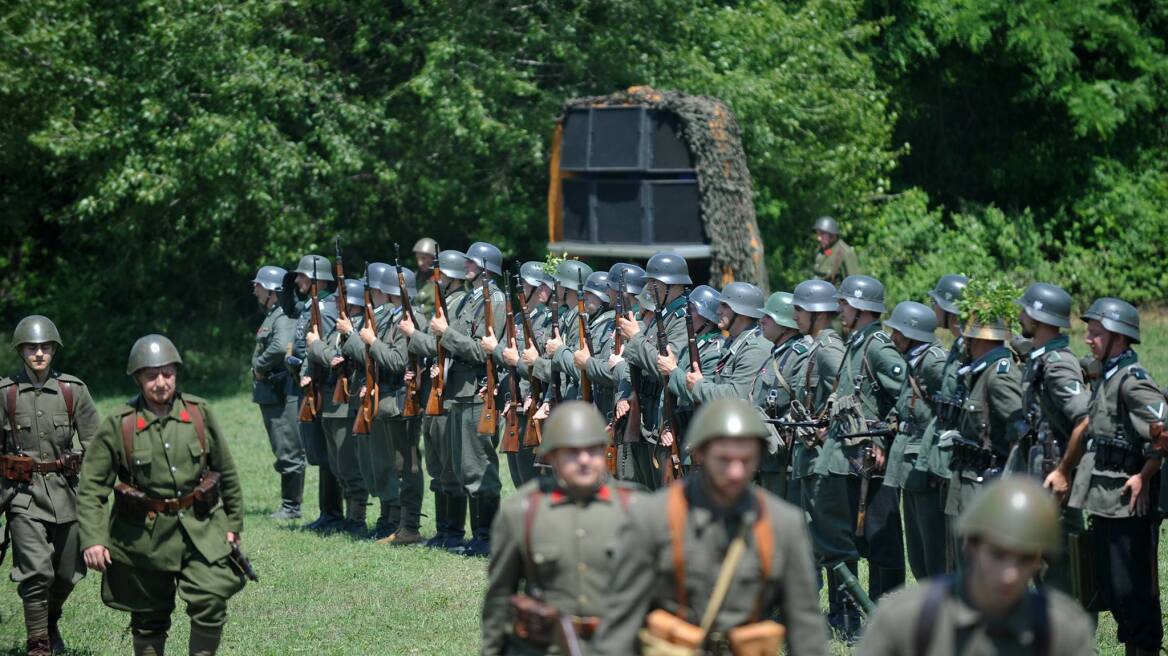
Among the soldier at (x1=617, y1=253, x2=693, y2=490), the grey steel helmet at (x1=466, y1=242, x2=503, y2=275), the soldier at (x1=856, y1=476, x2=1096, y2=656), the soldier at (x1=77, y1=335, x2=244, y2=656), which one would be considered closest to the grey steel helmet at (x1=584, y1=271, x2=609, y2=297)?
the soldier at (x1=617, y1=253, x2=693, y2=490)

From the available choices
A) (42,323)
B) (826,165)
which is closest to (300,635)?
(42,323)

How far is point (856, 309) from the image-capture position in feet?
33.7

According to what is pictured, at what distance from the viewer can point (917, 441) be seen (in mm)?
9562

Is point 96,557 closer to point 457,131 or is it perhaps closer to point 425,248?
point 425,248

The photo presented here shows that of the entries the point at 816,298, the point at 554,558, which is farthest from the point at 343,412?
the point at 554,558

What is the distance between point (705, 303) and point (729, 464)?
586 centimetres

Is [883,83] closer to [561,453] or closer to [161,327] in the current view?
[161,327]

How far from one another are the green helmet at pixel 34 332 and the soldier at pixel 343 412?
429cm

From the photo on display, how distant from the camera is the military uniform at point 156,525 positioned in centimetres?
818

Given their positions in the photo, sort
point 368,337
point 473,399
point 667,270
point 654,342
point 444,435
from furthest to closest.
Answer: point 368,337 < point 444,435 < point 473,399 < point 667,270 < point 654,342

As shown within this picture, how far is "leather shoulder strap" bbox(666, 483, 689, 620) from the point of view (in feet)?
17.5

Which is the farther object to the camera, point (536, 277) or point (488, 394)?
point (536, 277)

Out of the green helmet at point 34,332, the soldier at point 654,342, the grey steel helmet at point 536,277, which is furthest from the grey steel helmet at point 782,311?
the green helmet at point 34,332

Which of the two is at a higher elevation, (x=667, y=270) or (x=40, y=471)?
(x=667, y=270)
